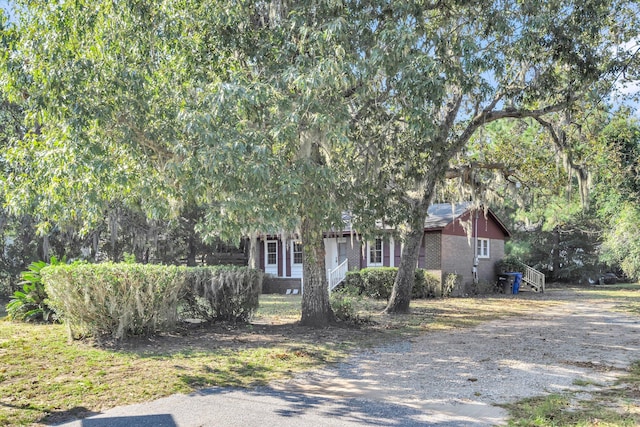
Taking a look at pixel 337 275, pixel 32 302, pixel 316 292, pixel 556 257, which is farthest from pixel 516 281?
pixel 32 302

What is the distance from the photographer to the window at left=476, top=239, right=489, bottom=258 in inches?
999

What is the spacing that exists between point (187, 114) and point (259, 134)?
1002mm

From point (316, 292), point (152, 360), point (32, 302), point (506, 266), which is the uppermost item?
point (506, 266)

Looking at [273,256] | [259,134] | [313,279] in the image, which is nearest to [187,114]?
[259,134]

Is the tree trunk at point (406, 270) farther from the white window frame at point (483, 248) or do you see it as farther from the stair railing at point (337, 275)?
the white window frame at point (483, 248)

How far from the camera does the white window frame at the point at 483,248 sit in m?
25.4

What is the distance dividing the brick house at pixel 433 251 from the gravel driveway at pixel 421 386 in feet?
35.9

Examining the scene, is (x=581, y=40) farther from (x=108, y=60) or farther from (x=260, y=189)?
(x=108, y=60)

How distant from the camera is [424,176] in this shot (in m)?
12.7

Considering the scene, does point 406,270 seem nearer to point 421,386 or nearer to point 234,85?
point 421,386

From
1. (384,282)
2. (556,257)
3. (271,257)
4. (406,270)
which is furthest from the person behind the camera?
(556,257)

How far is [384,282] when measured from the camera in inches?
772

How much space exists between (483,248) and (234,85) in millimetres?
21193

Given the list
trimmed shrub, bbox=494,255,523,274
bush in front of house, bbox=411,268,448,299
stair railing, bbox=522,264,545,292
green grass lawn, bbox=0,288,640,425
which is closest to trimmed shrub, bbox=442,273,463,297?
bush in front of house, bbox=411,268,448,299
